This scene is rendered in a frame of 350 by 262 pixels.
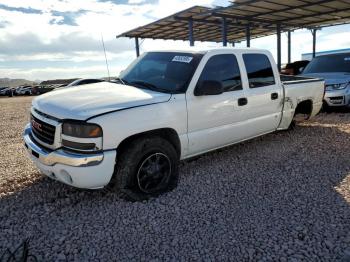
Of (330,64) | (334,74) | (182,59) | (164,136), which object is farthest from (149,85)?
(330,64)

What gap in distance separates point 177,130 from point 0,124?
27.9 ft

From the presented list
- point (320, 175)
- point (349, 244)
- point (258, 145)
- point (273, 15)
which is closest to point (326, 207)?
point (349, 244)

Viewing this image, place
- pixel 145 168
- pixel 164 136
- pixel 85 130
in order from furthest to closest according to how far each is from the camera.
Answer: pixel 164 136 < pixel 145 168 < pixel 85 130

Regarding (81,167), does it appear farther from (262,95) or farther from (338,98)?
(338,98)

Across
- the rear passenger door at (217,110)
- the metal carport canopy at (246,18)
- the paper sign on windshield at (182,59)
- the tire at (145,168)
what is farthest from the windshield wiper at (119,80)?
the metal carport canopy at (246,18)

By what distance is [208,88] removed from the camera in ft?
14.1

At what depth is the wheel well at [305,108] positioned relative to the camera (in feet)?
23.1

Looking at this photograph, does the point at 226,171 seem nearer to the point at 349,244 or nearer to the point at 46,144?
the point at 349,244

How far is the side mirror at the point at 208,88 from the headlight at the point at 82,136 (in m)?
1.49

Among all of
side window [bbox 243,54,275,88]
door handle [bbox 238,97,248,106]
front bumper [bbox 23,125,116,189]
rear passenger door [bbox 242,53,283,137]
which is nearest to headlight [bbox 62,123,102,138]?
front bumper [bbox 23,125,116,189]

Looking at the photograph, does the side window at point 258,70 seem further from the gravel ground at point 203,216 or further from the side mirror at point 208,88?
the gravel ground at point 203,216

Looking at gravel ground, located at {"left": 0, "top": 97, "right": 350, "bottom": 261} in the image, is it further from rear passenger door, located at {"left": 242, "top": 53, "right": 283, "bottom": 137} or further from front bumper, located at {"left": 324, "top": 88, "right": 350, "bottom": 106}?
front bumper, located at {"left": 324, "top": 88, "right": 350, "bottom": 106}

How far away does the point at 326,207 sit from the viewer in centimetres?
370

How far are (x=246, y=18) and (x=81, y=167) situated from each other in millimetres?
15856
